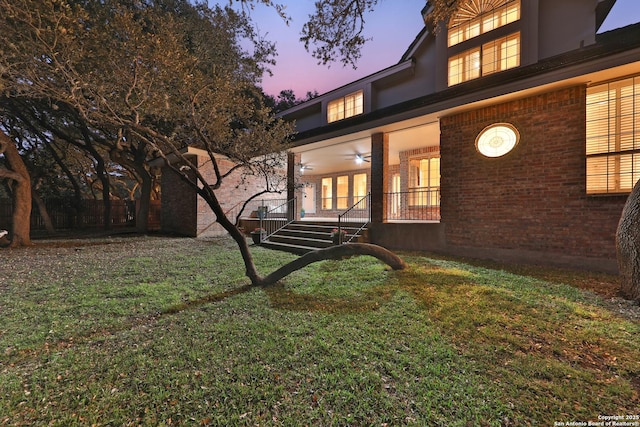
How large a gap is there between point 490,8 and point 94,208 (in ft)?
78.7

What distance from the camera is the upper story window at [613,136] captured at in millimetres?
5254

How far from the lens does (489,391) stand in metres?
2.04

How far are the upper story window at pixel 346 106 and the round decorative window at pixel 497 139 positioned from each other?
6.08 meters

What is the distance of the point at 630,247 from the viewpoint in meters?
3.72

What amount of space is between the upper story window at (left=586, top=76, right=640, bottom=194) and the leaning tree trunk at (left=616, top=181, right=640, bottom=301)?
2091 mm

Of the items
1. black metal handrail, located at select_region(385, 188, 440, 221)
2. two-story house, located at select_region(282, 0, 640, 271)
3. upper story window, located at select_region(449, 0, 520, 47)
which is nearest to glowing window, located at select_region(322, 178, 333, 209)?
black metal handrail, located at select_region(385, 188, 440, 221)

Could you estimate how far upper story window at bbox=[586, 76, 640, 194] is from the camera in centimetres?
525

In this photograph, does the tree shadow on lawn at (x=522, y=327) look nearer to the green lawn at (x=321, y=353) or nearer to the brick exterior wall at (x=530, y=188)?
the green lawn at (x=321, y=353)

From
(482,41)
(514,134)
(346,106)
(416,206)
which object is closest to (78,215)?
(346,106)

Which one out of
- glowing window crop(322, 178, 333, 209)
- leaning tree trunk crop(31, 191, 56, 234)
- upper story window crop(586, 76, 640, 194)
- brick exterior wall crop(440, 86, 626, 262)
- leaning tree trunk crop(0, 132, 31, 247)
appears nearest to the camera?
upper story window crop(586, 76, 640, 194)

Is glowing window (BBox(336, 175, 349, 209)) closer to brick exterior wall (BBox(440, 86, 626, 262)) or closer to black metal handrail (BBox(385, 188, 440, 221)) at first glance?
black metal handrail (BBox(385, 188, 440, 221))

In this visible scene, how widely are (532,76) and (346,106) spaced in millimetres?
7777

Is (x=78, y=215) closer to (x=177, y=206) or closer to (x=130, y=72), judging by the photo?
(x=177, y=206)

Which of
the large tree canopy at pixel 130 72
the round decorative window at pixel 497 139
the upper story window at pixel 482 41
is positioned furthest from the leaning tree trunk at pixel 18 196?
the upper story window at pixel 482 41
